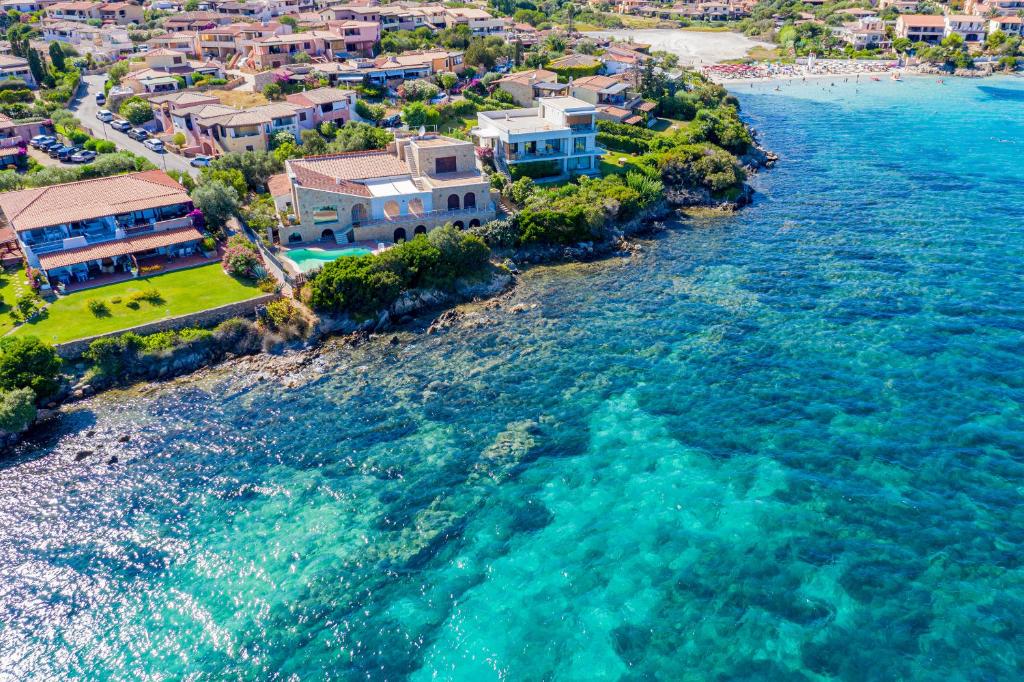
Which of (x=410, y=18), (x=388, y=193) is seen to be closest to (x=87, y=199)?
(x=388, y=193)

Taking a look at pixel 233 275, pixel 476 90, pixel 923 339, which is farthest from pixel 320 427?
pixel 476 90

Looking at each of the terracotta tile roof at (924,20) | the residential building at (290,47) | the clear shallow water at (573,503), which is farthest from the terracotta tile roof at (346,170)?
the terracotta tile roof at (924,20)

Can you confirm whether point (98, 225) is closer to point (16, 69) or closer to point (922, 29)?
point (16, 69)

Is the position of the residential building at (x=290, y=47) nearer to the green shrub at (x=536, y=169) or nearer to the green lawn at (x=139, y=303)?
the green shrub at (x=536, y=169)

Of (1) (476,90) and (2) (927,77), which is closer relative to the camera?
(1) (476,90)

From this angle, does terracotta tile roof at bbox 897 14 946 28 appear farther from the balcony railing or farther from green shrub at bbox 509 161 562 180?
the balcony railing

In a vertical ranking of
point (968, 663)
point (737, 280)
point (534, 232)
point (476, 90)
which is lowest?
point (968, 663)

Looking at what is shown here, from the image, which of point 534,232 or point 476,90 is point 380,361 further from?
point 476,90
